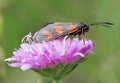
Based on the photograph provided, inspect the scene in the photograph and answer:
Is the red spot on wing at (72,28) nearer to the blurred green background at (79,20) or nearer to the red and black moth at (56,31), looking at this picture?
the red and black moth at (56,31)

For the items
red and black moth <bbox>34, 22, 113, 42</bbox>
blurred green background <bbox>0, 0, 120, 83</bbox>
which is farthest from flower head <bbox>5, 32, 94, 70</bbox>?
blurred green background <bbox>0, 0, 120, 83</bbox>

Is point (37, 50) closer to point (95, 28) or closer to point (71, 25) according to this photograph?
point (71, 25)

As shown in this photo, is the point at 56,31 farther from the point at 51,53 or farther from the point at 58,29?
the point at 51,53

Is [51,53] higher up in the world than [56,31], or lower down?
lower down

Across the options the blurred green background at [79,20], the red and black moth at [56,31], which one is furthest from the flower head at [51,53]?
the blurred green background at [79,20]

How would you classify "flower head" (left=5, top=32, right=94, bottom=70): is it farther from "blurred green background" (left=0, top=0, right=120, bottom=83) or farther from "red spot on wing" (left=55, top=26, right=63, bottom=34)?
"blurred green background" (left=0, top=0, right=120, bottom=83)

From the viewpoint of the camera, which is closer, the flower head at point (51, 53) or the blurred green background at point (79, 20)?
the flower head at point (51, 53)

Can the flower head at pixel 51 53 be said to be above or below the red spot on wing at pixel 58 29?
below

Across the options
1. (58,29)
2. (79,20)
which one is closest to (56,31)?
(58,29)
